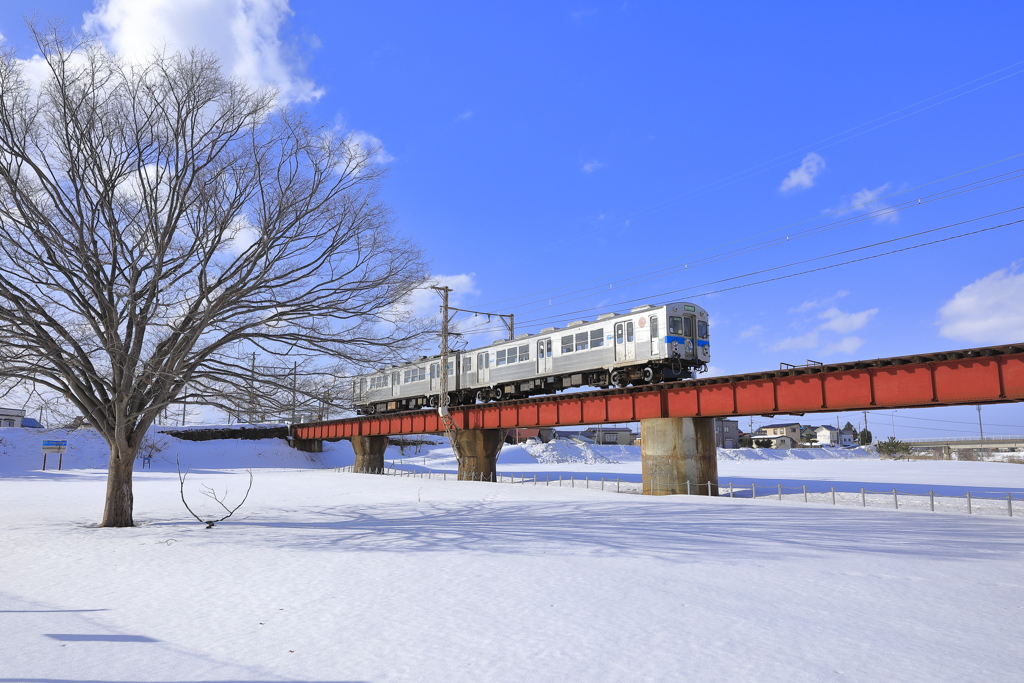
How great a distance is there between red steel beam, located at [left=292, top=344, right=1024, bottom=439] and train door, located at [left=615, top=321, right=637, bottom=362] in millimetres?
1562

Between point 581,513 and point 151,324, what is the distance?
11.4 metres

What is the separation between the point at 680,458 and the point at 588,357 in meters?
6.83

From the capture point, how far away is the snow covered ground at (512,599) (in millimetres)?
5613

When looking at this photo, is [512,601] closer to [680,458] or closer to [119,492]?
[119,492]

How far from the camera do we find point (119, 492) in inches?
578

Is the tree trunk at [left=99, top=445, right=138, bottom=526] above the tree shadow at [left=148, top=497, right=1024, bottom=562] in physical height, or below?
above

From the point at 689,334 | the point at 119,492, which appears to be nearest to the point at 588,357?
the point at 689,334

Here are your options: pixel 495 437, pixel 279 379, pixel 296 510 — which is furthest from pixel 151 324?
pixel 495 437

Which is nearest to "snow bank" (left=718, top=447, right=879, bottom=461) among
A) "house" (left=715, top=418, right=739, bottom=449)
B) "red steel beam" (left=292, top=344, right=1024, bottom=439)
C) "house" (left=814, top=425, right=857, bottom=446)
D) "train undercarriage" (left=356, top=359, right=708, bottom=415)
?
"house" (left=715, top=418, right=739, bottom=449)

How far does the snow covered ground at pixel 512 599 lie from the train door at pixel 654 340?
12115 mm

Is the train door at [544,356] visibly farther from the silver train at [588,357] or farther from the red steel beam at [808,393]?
the red steel beam at [808,393]

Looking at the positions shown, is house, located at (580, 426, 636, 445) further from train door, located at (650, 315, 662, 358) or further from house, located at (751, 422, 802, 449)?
train door, located at (650, 315, 662, 358)

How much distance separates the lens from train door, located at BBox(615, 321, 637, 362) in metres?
28.1

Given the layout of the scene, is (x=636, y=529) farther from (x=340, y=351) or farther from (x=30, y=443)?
(x=30, y=443)
